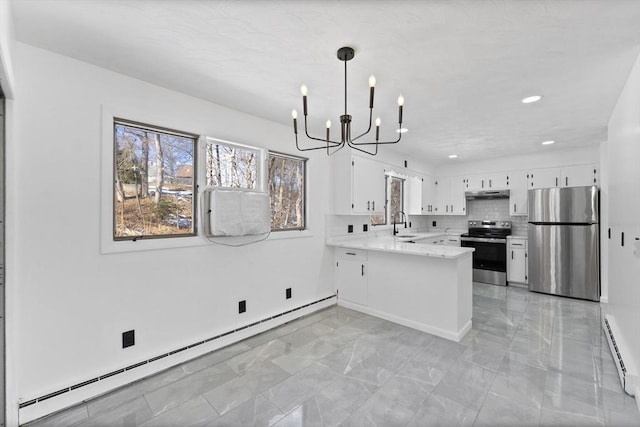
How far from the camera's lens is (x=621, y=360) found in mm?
2156

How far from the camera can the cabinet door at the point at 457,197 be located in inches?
221

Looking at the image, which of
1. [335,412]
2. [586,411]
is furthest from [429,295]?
[335,412]

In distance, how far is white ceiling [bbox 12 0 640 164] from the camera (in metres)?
1.46

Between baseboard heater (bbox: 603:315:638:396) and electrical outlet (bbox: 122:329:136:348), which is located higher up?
electrical outlet (bbox: 122:329:136:348)

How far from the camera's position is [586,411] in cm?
181

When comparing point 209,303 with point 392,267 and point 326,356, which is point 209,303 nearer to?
point 326,356

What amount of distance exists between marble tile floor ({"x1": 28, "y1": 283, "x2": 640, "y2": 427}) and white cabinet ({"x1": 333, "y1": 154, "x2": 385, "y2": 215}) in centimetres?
154

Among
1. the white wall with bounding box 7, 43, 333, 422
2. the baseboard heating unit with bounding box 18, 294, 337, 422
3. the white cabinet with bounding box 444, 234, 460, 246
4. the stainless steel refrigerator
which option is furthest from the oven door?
the white wall with bounding box 7, 43, 333, 422

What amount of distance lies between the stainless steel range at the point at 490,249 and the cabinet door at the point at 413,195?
101 centimetres

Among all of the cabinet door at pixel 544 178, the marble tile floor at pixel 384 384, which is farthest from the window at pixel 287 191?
the cabinet door at pixel 544 178

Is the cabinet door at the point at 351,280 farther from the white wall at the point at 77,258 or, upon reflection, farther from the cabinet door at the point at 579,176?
the cabinet door at the point at 579,176

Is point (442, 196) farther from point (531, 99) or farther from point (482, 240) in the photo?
point (531, 99)

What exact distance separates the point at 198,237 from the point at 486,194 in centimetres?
507

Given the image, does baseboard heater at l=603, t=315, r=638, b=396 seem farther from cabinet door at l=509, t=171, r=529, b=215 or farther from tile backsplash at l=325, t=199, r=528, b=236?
tile backsplash at l=325, t=199, r=528, b=236
